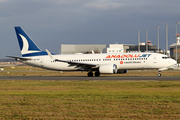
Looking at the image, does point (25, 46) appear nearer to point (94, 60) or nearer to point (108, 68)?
point (94, 60)

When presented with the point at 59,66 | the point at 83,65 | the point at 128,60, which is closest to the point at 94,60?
the point at 83,65

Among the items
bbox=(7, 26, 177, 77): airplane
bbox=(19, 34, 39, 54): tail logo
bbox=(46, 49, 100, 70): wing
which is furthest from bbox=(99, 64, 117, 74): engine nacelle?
bbox=(19, 34, 39, 54): tail logo

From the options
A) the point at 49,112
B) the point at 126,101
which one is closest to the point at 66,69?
the point at 126,101

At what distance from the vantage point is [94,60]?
141 ft

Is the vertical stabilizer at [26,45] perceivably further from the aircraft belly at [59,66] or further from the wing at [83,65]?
the wing at [83,65]

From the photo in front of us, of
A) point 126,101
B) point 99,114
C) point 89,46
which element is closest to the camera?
point 99,114

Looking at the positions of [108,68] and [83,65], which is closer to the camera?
[108,68]

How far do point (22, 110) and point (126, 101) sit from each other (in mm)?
5939

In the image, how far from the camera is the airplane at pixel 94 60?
40.3 m

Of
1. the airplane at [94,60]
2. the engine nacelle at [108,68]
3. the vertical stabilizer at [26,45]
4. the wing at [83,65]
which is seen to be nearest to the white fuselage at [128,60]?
the airplane at [94,60]

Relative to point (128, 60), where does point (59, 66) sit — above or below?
below

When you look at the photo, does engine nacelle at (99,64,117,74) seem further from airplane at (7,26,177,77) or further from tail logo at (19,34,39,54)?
tail logo at (19,34,39,54)

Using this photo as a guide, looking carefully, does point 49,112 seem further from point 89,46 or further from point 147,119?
point 89,46

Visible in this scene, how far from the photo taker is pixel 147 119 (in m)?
10.7
